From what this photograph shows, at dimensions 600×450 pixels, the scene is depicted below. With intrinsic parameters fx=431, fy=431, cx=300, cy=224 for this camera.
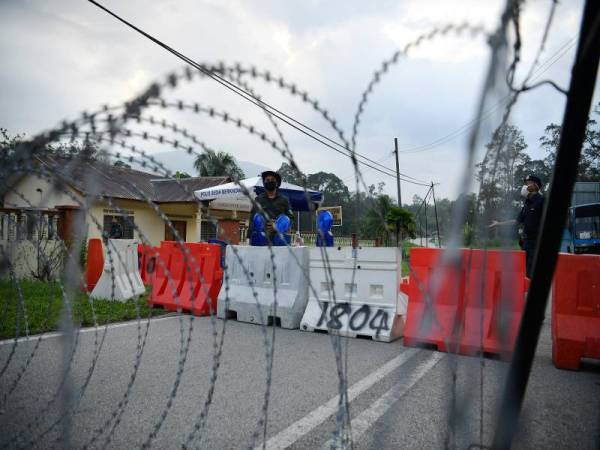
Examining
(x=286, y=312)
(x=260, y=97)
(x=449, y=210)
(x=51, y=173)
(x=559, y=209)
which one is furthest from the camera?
(x=286, y=312)

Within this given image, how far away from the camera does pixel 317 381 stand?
364 cm

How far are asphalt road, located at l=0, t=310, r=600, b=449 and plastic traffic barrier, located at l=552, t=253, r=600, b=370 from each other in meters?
0.19

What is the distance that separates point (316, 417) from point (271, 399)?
46cm

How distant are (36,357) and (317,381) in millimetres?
2855

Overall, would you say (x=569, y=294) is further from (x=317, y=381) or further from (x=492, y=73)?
(x=492, y=73)

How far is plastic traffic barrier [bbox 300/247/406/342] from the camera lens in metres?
5.27

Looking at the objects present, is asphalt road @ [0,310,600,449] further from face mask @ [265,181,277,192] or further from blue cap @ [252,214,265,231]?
face mask @ [265,181,277,192]

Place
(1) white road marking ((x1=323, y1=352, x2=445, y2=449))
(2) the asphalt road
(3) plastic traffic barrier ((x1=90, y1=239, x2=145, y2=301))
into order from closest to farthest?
1. (2) the asphalt road
2. (1) white road marking ((x1=323, y1=352, x2=445, y2=449))
3. (3) plastic traffic barrier ((x1=90, y1=239, x2=145, y2=301))

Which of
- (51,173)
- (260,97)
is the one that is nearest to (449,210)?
(260,97)

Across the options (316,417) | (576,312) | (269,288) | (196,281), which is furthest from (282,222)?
(316,417)

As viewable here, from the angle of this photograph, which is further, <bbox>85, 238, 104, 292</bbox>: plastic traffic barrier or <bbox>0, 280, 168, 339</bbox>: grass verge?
<bbox>85, 238, 104, 292</bbox>: plastic traffic barrier

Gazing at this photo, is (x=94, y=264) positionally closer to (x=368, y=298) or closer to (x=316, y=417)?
(x=368, y=298)

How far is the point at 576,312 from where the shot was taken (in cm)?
416

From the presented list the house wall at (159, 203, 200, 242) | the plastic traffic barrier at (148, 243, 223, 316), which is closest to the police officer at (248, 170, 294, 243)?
the plastic traffic barrier at (148, 243, 223, 316)
